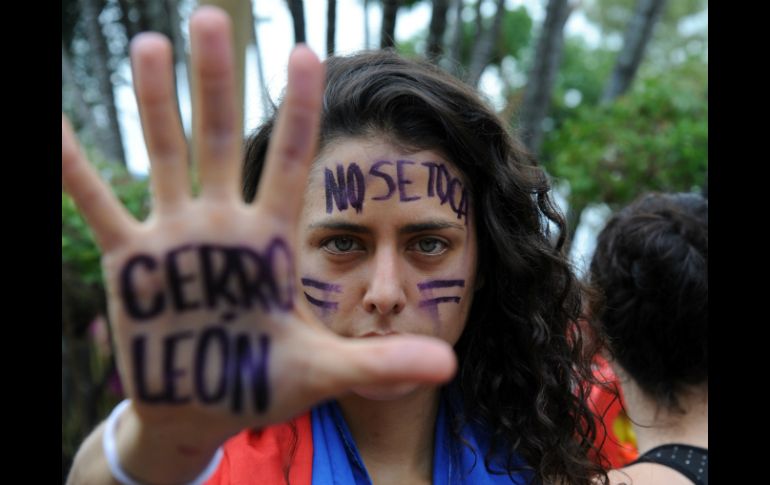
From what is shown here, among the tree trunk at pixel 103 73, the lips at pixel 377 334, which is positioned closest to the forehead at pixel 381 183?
the lips at pixel 377 334

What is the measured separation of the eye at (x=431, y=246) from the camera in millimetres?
1844

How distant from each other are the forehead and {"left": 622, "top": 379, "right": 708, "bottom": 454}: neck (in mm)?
1145

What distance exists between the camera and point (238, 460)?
1729mm

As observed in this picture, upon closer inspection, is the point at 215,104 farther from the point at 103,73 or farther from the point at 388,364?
the point at 103,73

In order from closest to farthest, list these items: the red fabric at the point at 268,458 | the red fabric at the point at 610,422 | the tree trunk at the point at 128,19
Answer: the red fabric at the point at 268,458
the red fabric at the point at 610,422
the tree trunk at the point at 128,19

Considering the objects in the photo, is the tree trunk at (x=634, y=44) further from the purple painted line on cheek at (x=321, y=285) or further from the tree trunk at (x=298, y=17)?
the purple painted line on cheek at (x=321, y=285)

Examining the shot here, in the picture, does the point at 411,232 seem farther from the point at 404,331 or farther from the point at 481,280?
the point at 481,280

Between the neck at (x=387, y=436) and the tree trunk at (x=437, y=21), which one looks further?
the tree trunk at (x=437, y=21)

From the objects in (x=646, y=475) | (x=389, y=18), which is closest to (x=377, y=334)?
(x=646, y=475)

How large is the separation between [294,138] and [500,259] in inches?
40.2

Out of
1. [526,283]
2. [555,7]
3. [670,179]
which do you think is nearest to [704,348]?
[526,283]

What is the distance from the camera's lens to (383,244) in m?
1.77

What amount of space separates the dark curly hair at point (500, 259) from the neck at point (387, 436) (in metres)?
0.15
